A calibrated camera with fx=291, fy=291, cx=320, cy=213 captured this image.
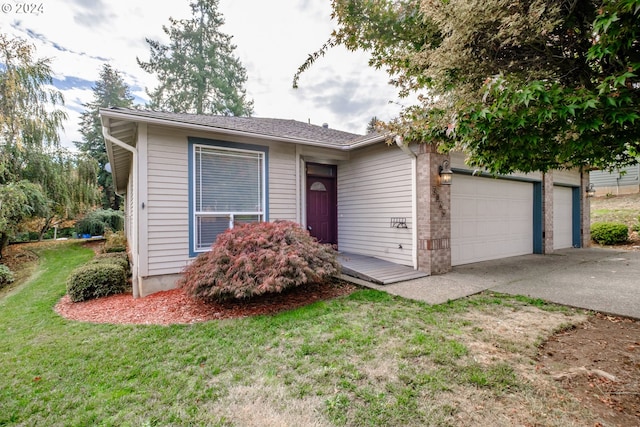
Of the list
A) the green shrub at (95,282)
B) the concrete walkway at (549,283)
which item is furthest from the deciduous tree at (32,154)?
the concrete walkway at (549,283)

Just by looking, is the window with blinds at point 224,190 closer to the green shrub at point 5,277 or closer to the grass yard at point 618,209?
the green shrub at point 5,277

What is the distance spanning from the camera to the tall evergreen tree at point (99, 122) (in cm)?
2066

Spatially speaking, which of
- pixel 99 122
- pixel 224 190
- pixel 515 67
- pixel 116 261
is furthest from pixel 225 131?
pixel 99 122

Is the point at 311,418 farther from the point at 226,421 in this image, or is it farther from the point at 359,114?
the point at 359,114

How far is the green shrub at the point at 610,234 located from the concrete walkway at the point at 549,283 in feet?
14.5

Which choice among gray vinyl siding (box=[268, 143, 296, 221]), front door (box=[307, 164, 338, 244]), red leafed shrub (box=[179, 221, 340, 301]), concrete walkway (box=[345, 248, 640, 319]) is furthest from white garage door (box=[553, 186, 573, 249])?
red leafed shrub (box=[179, 221, 340, 301])

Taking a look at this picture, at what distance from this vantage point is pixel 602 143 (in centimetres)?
257

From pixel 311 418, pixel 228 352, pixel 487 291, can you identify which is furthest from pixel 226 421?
pixel 487 291

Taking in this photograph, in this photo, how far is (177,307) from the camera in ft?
15.0

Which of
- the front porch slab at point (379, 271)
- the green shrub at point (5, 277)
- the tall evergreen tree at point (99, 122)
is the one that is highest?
the tall evergreen tree at point (99, 122)

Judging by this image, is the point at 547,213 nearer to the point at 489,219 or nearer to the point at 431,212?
the point at 489,219

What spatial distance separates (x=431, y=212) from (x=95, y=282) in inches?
267

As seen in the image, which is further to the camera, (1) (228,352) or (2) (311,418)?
(1) (228,352)

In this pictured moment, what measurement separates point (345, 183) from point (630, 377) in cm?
639
